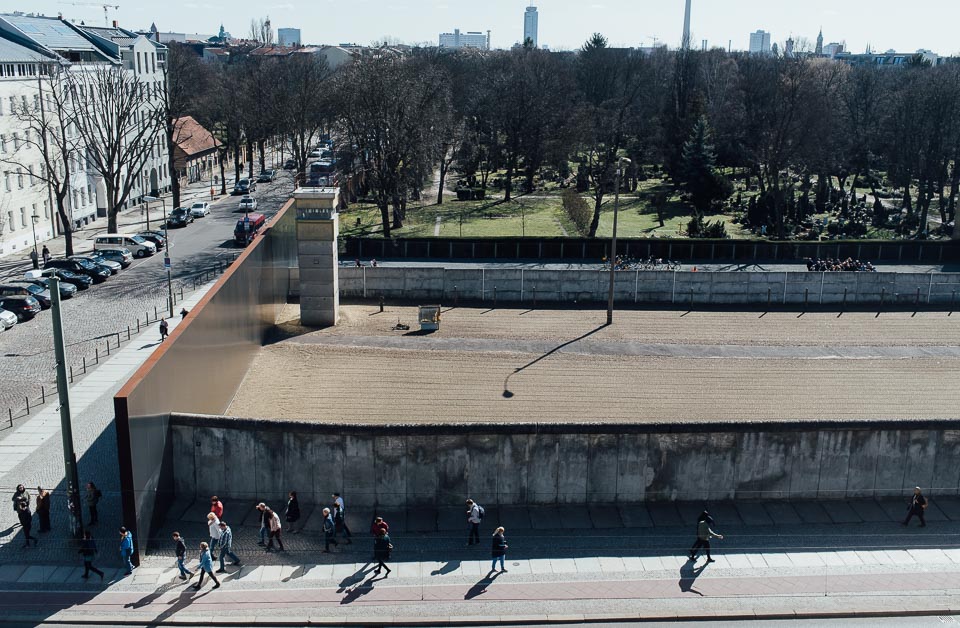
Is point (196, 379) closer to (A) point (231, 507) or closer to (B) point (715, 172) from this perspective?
(A) point (231, 507)

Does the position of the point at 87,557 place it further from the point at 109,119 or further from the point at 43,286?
the point at 109,119

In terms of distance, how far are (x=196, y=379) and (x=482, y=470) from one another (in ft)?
28.5

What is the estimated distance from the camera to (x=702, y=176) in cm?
7188

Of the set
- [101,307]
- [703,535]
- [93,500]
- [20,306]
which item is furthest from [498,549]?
[101,307]

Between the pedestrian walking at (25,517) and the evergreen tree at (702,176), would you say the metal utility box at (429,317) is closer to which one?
the pedestrian walking at (25,517)

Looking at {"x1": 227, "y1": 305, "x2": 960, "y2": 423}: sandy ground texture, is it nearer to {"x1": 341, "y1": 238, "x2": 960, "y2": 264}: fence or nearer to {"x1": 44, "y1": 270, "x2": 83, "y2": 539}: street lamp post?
{"x1": 44, "y1": 270, "x2": 83, "y2": 539}: street lamp post

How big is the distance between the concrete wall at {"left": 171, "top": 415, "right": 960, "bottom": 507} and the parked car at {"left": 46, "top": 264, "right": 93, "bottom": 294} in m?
25.8

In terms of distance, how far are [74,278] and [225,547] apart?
97.9ft

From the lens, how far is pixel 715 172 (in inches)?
2864

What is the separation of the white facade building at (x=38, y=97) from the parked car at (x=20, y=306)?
1433 centimetres

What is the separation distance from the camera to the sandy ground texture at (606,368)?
96.5ft

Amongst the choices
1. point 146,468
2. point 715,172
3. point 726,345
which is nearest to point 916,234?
point 715,172

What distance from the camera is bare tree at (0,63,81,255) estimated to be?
50.9 metres

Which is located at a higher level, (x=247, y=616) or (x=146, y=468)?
(x=146, y=468)
